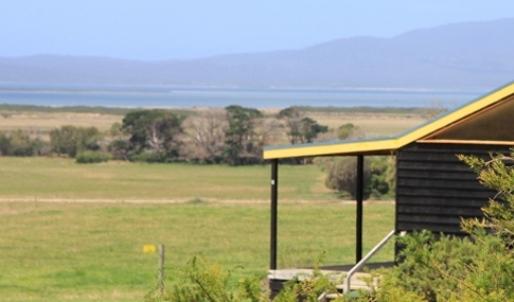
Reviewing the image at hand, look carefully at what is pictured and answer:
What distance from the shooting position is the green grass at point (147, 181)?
1847 inches

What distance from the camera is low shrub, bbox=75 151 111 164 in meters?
67.9

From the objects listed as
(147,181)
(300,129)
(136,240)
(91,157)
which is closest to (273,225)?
(136,240)

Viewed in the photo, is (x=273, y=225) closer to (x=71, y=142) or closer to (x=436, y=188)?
(x=436, y=188)

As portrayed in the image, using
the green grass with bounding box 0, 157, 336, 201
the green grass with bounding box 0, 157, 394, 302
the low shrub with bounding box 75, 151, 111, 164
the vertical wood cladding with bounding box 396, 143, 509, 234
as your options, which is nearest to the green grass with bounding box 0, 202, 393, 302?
the green grass with bounding box 0, 157, 394, 302

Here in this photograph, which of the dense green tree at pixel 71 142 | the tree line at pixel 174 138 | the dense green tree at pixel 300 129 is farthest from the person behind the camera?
the dense green tree at pixel 300 129

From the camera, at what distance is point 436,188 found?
18172 mm

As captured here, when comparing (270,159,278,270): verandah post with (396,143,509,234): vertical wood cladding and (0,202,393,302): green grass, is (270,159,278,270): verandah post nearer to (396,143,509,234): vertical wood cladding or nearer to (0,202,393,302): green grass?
(0,202,393,302): green grass

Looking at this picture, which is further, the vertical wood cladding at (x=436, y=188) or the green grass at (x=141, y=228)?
the green grass at (x=141, y=228)

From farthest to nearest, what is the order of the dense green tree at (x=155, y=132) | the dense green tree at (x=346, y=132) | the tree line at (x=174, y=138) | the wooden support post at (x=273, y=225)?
1. the dense green tree at (x=155, y=132)
2. the tree line at (x=174, y=138)
3. the dense green tree at (x=346, y=132)
4. the wooden support post at (x=273, y=225)

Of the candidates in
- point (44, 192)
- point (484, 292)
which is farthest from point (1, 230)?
point (484, 292)

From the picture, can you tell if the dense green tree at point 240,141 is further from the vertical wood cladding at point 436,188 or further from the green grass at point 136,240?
the vertical wood cladding at point 436,188

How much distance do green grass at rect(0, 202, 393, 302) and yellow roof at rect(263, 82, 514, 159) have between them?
192cm

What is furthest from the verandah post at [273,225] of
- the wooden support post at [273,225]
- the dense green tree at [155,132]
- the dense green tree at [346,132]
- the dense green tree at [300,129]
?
the dense green tree at [300,129]

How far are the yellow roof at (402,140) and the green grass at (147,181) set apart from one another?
2611 cm
